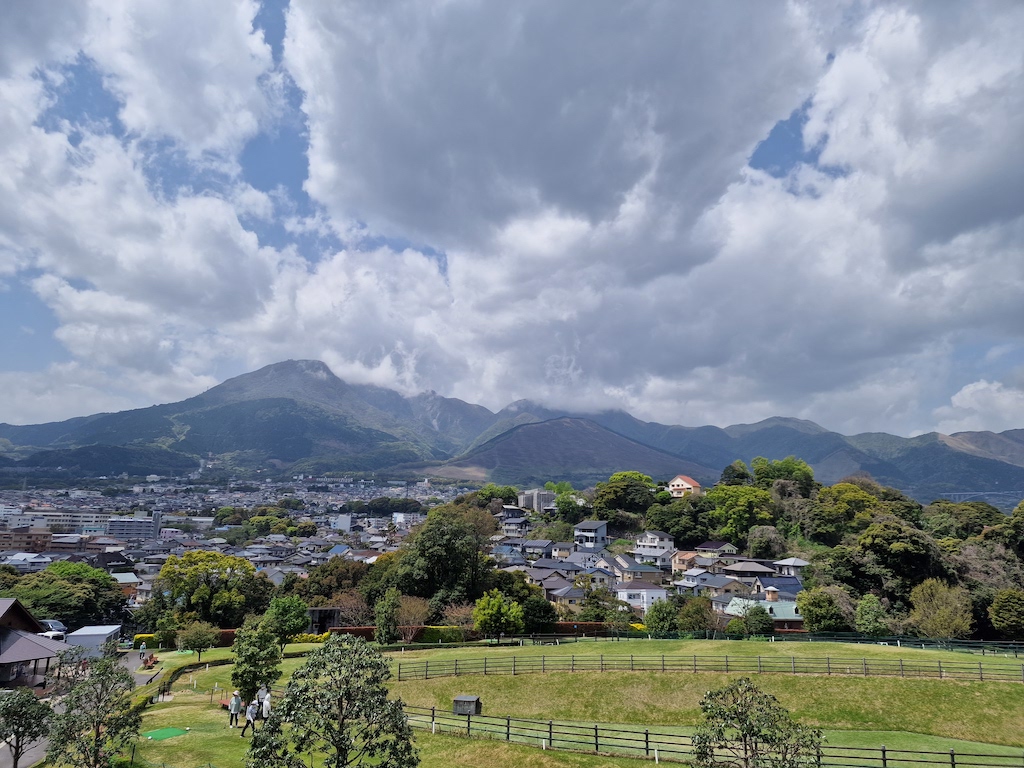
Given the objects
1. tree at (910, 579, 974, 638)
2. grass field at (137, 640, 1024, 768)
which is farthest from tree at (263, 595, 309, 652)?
tree at (910, 579, 974, 638)

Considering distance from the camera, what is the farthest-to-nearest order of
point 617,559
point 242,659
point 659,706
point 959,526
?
point 617,559 < point 959,526 < point 659,706 < point 242,659

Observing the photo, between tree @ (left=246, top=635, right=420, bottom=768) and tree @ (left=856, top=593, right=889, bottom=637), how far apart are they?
40.3 m

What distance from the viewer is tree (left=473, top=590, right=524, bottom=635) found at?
38.2 metres

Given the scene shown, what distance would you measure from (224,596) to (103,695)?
34.3 m

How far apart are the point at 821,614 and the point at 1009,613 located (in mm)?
11835

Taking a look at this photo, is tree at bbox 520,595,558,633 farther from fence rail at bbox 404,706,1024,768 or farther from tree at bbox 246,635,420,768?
tree at bbox 246,635,420,768

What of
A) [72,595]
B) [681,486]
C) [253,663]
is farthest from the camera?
[681,486]

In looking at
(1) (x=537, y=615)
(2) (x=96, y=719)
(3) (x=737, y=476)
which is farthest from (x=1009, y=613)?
(2) (x=96, y=719)

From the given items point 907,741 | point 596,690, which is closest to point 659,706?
point 596,690

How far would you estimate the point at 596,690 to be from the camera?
26.0 m

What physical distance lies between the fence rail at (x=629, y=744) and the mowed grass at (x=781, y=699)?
7.50 ft

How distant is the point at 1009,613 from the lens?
38094mm

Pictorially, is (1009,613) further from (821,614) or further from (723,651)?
(723,651)

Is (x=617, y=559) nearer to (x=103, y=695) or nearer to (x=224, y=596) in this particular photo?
(x=224, y=596)
